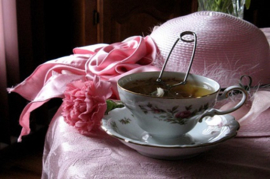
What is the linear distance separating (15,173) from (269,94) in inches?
42.8

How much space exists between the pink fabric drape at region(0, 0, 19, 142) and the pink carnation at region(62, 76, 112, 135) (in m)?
0.90

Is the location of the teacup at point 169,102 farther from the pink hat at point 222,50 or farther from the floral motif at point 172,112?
the pink hat at point 222,50

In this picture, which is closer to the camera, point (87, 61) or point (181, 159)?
point (181, 159)

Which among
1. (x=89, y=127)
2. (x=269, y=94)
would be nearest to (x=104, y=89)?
(x=89, y=127)

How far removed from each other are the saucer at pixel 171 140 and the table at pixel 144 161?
0.6 inches

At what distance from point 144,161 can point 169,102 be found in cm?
8

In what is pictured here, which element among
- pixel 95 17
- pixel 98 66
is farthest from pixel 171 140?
pixel 95 17

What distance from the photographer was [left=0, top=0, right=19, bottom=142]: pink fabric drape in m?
1.31

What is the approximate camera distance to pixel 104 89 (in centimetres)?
52

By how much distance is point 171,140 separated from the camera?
448mm

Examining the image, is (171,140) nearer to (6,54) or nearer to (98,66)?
(98,66)

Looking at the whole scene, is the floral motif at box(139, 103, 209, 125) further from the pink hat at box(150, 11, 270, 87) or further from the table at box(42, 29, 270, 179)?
the pink hat at box(150, 11, 270, 87)

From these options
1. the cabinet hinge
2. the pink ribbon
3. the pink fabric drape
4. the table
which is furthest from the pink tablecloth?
the cabinet hinge

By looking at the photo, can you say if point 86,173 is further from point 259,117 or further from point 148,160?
point 259,117
